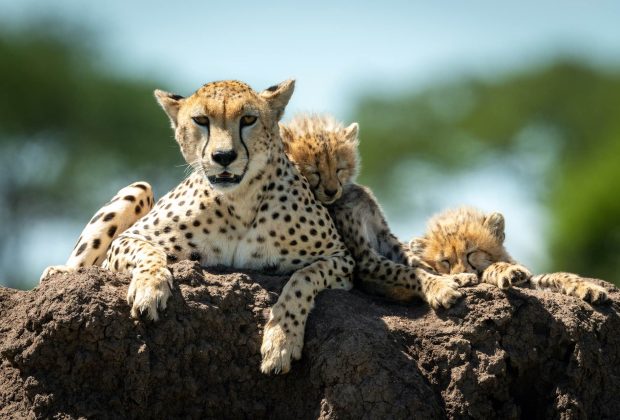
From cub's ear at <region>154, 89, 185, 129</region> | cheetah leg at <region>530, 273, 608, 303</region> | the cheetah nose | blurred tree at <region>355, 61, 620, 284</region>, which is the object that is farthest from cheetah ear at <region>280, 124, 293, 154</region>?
Result: blurred tree at <region>355, 61, 620, 284</region>

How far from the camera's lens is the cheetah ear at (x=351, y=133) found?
6254 mm

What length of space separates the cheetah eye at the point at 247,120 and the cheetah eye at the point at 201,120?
163 mm

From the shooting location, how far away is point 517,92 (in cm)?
2172

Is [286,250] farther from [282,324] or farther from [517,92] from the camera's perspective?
[517,92]

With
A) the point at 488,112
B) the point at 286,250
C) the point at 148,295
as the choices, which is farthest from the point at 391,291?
the point at 488,112

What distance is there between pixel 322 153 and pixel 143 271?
59.9 inches

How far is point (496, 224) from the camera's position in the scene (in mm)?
5996

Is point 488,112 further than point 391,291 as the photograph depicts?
Yes

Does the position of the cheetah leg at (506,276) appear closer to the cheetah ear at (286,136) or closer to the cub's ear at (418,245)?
the cub's ear at (418,245)

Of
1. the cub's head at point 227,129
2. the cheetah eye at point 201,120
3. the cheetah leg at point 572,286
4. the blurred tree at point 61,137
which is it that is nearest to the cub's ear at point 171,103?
the cub's head at point 227,129

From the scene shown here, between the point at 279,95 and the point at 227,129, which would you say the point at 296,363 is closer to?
the point at 227,129

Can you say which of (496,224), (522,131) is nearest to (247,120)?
(496,224)

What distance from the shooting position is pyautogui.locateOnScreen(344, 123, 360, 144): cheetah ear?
6254 mm

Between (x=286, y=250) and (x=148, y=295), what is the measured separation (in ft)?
3.12
